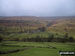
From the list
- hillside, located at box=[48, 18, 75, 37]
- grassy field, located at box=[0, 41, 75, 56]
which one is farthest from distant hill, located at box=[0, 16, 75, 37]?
grassy field, located at box=[0, 41, 75, 56]

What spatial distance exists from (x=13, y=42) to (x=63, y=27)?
8.23ft

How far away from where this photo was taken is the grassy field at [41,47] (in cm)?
564

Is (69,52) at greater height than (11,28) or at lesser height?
lesser

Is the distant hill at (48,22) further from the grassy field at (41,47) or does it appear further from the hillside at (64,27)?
the grassy field at (41,47)

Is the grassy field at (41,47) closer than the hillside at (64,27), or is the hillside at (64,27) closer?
the grassy field at (41,47)

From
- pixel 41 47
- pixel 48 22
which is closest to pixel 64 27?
pixel 48 22

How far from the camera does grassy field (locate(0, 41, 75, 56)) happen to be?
5642 millimetres

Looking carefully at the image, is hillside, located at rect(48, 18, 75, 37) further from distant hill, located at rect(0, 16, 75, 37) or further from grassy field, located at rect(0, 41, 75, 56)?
grassy field, located at rect(0, 41, 75, 56)

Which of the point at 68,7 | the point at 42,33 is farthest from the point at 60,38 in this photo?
the point at 68,7

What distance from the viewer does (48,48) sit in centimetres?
595

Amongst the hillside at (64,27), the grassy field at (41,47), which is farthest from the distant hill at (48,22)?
the grassy field at (41,47)

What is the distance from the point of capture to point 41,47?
5.93 metres

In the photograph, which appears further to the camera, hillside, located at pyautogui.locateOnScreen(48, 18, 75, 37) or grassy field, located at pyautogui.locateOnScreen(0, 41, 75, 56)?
hillside, located at pyautogui.locateOnScreen(48, 18, 75, 37)

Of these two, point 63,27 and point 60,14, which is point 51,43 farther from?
point 60,14
